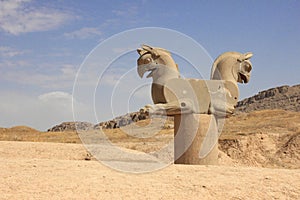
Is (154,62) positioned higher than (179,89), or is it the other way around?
(154,62)

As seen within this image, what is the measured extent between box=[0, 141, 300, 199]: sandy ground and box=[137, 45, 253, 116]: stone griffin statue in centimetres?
184

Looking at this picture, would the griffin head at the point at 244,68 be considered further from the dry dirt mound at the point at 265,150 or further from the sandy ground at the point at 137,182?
the dry dirt mound at the point at 265,150

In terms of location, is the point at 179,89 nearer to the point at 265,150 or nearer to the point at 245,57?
the point at 245,57

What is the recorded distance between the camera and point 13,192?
630 centimetres

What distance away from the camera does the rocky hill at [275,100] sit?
60.6 meters

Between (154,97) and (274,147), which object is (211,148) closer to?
(154,97)

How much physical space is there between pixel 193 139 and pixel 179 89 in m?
1.34

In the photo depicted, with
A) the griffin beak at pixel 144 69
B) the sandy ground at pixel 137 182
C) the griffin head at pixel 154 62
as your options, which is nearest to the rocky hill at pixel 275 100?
the griffin head at pixel 154 62

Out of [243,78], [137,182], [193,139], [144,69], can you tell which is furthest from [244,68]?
[137,182]

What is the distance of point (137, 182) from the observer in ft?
23.1

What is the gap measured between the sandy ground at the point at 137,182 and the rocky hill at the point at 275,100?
53579 millimetres

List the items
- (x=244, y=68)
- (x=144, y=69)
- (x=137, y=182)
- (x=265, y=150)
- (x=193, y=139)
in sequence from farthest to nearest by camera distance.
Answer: (x=265, y=150)
(x=244, y=68)
(x=144, y=69)
(x=193, y=139)
(x=137, y=182)

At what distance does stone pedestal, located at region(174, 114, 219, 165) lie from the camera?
32.1 ft

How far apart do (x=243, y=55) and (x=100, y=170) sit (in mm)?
5722
